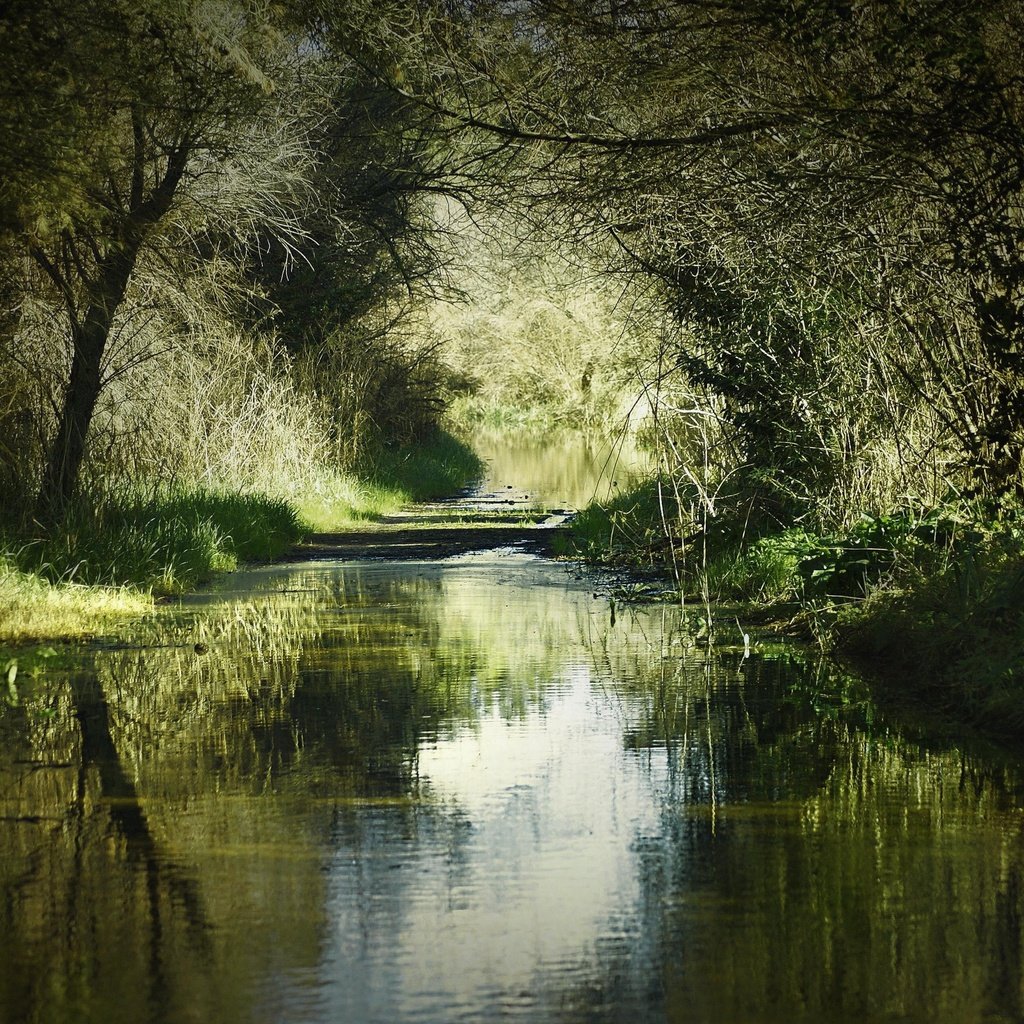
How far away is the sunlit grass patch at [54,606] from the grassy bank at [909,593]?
448 cm

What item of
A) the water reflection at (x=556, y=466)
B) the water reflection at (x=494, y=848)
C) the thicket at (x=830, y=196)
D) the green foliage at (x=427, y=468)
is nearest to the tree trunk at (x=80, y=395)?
the thicket at (x=830, y=196)

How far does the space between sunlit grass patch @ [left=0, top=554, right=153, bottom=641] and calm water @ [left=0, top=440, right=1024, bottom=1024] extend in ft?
3.41

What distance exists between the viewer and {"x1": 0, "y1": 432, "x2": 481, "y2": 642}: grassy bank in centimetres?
1295

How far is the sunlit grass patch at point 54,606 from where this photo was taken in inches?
484

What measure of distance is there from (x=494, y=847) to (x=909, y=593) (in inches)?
225

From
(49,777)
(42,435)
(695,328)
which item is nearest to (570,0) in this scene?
(49,777)

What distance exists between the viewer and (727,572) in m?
15.3

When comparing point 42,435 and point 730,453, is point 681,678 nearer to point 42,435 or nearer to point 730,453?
point 730,453

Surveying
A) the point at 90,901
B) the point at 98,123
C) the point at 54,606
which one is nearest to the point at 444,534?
the point at 54,606

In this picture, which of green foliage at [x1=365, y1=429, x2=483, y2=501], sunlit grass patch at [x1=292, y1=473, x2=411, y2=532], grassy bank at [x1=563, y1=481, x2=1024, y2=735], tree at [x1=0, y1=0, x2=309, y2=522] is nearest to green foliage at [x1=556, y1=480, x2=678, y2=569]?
grassy bank at [x1=563, y1=481, x2=1024, y2=735]

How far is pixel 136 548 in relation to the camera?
1574cm

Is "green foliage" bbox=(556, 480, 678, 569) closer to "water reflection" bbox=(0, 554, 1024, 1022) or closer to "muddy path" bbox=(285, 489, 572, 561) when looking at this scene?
"muddy path" bbox=(285, 489, 572, 561)

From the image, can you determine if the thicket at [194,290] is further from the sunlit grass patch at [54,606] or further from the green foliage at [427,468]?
the sunlit grass patch at [54,606]

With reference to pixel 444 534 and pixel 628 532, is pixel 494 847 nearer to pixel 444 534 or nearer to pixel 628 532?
pixel 628 532
